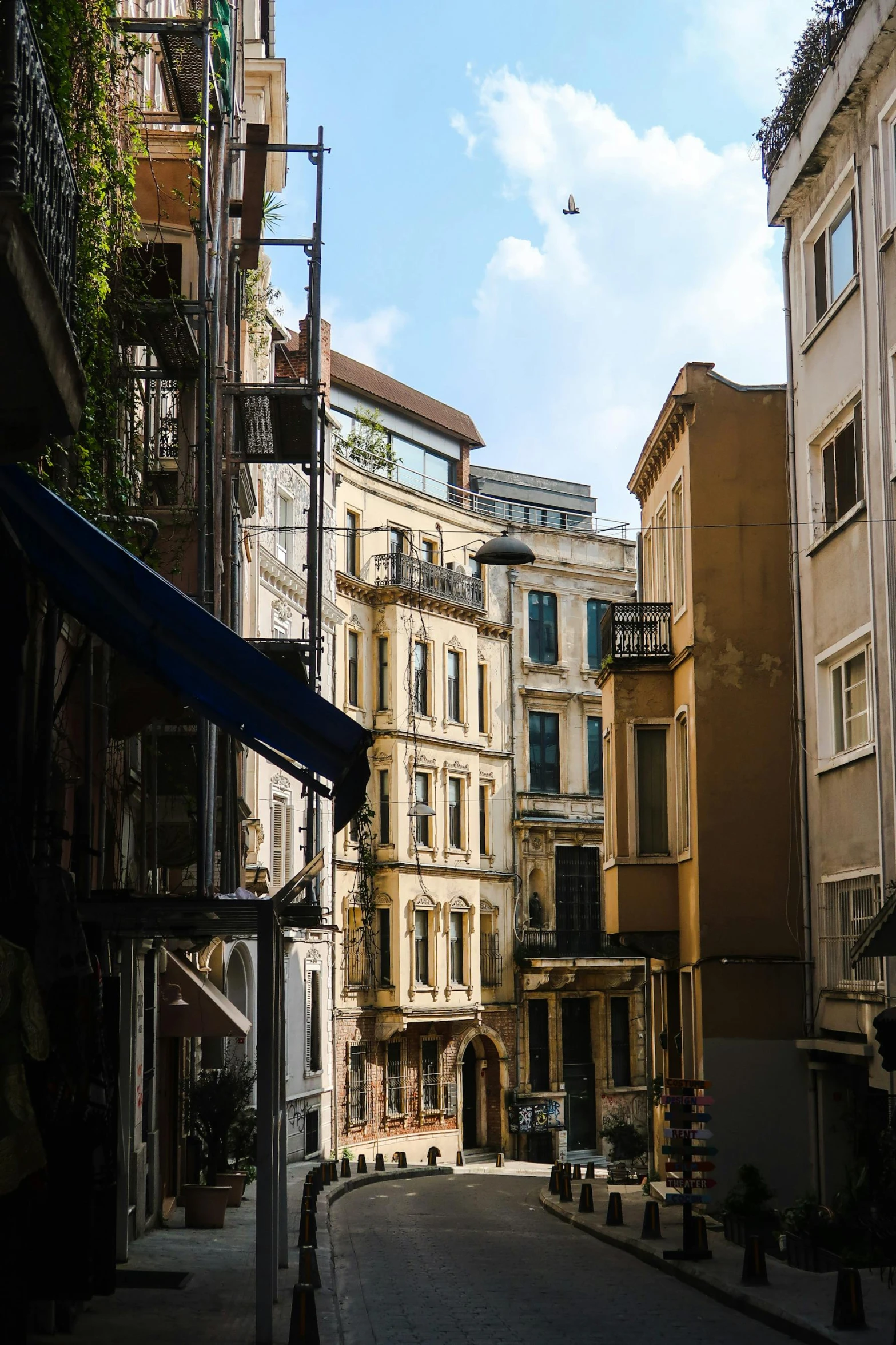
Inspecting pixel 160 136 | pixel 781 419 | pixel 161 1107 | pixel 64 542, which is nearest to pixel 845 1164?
pixel 161 1107

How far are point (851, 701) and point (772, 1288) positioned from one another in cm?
876

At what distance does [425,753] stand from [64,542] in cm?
4139

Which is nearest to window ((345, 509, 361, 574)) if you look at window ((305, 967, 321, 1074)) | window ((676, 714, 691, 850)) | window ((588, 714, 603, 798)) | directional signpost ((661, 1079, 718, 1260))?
window ((588, 714, 603, 798))

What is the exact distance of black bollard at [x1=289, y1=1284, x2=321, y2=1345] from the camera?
1125 centimetres

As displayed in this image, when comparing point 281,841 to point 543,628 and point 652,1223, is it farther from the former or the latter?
point 652,1223

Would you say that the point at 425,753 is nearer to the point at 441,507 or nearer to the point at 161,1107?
the point at 441,507

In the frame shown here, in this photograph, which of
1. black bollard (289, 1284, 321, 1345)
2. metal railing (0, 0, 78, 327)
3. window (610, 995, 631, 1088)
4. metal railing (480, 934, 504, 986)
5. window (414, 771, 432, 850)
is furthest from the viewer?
window (610, 995, 631, 1088)

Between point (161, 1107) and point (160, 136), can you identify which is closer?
point (160, 136)

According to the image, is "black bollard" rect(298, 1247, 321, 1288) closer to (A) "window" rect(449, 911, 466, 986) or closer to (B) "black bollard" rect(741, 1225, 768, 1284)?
(B) "black bollard" rect(741, 1225, 768, 1284)

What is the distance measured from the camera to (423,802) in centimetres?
4909

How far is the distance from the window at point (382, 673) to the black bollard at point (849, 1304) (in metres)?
35.8

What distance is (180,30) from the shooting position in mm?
16438

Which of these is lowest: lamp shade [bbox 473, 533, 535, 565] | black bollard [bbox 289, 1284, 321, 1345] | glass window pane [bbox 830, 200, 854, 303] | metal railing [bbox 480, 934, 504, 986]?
black bollard [bbox 289, 1284, 321, 1345]

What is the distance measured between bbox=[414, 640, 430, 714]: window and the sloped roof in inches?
303
